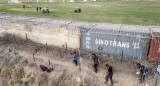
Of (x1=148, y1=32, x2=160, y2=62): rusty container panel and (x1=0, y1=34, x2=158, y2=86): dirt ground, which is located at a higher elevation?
(x1=148, y1=32, x2=160, y2=62): rusty container panel

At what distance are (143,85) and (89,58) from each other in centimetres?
596

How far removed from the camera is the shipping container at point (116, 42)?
519 inches

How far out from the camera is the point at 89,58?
14977mm

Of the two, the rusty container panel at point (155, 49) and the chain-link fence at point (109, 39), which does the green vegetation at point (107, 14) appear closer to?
the chain-link fence at point (109, 39)

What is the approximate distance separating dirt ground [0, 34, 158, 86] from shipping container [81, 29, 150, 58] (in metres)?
0.71

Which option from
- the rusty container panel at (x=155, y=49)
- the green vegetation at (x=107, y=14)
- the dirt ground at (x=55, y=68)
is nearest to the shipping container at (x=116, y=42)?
the rusty container panel at (x=155, y=49)

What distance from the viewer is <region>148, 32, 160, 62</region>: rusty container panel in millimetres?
12242

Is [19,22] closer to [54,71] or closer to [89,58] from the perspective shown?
[54,71]

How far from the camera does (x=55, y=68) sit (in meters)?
14.5

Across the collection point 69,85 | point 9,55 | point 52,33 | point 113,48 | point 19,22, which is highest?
point 19,22

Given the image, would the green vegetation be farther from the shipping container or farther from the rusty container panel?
the rusty container panel

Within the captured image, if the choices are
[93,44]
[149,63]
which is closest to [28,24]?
[93,44]

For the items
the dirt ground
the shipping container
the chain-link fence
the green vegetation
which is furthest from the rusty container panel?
the green vegetation

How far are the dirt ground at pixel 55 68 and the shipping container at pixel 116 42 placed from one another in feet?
2.32
